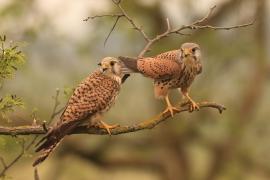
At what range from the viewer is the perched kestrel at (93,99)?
4.08 m

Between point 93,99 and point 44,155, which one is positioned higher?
point 93,99

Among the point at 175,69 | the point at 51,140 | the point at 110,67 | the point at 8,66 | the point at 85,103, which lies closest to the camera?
the point at 51,140

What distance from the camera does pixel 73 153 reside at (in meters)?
17.4

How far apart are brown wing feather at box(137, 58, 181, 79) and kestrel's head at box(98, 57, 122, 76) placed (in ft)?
0.57

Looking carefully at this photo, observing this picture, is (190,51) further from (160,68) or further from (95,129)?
(95,129)

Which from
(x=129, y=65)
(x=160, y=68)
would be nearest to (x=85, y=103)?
(x=129, y=65)

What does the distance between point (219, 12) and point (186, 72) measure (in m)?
11.3

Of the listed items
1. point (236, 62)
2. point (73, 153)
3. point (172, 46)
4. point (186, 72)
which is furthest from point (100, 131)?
point (73, 153)

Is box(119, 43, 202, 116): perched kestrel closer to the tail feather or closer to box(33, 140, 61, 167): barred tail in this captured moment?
the tail feather

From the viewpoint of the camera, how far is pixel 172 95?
619 inches

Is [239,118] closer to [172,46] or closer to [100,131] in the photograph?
[172,46]

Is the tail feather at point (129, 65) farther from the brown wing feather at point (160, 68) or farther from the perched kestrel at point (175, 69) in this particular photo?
the perched kestrel at point (175, 69)

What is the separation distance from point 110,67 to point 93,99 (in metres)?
0.33

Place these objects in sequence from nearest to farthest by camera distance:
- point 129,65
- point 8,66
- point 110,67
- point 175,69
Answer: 1. point 8,66
2. point 129,65
3. point 110,67
4. point 175,69
